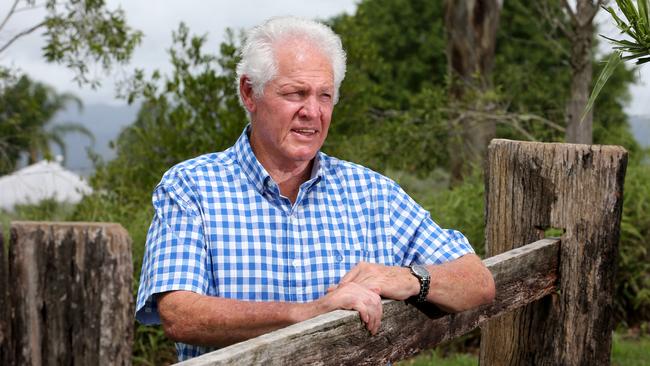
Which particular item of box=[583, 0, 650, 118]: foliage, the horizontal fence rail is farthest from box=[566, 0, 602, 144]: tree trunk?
the horizontal fence rail

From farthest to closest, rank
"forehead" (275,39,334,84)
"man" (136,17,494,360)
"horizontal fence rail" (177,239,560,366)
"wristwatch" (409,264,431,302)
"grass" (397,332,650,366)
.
Answer: 1. "grass" (397,332,650,366)
2. "forehead" (275,39,334,84)
3. "wristwatch" (409,264,431,302)
4. "man" (136,17,494,360)
5. "horizontal fence rail" (177,239,560,366)

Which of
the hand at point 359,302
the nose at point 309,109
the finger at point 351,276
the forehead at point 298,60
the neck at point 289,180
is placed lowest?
the hand at point 359,302

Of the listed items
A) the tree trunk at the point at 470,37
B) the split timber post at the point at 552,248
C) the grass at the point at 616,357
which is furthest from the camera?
the tree trunk at the point at 470,37

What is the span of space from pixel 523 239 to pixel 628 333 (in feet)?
15.9

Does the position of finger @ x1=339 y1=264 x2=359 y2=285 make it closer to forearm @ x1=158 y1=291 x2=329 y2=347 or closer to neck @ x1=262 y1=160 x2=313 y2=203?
forearm @ x1=158 y1=291 x2=329 y2=347

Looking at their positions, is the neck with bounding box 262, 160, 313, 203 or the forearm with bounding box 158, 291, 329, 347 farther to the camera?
the neck with bounding box 262, 160, 313, 203

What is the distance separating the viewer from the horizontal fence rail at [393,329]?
2.14 meters

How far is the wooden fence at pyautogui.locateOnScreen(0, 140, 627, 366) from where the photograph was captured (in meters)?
1.53

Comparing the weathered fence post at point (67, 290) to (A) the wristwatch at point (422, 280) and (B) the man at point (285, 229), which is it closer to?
(B) the man at point (285, 229)

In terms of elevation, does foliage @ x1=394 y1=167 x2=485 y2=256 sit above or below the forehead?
below

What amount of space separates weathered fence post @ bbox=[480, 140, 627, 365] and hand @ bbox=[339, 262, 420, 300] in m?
1.06

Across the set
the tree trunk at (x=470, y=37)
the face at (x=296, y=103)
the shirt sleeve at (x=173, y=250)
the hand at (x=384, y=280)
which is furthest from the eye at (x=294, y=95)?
the tree trunk at (x=470, y=37)

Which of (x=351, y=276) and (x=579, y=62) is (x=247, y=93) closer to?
(x=351, y=276)

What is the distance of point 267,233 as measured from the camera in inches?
112
